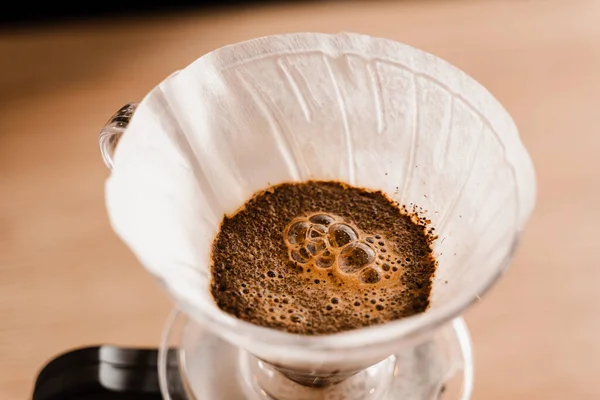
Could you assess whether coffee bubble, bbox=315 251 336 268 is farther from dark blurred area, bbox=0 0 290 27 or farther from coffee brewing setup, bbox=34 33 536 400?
dark blurred area, bbox=0 0 290 27

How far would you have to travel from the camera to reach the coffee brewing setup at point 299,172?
0.64 meters

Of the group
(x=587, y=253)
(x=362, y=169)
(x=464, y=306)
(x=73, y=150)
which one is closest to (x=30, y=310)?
(x=73, y=150)

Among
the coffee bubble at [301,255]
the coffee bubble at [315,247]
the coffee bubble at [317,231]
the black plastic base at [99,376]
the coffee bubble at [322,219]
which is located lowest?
the black plastic base at [99,376]

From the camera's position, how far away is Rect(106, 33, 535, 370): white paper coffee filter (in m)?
0.64

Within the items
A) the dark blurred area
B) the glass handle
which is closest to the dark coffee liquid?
the glass handle

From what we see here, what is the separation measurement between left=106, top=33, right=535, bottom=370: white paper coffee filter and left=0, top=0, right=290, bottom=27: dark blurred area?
60 cm

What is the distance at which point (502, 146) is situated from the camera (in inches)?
26.2

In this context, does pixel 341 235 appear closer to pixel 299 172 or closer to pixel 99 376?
pixel 299 172

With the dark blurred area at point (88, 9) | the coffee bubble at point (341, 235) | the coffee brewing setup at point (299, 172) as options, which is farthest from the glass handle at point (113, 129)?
the dark blurred area at point (88, 9)

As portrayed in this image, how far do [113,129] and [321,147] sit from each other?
247 mm

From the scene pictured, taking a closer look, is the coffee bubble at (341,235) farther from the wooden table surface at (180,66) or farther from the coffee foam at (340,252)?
the wooden table surface at (180,66)

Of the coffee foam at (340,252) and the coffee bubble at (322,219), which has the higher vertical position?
the coffee bubble at (322,219)

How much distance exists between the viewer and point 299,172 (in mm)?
838

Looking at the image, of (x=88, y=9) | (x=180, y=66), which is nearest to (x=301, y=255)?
(x=180, y=66)
